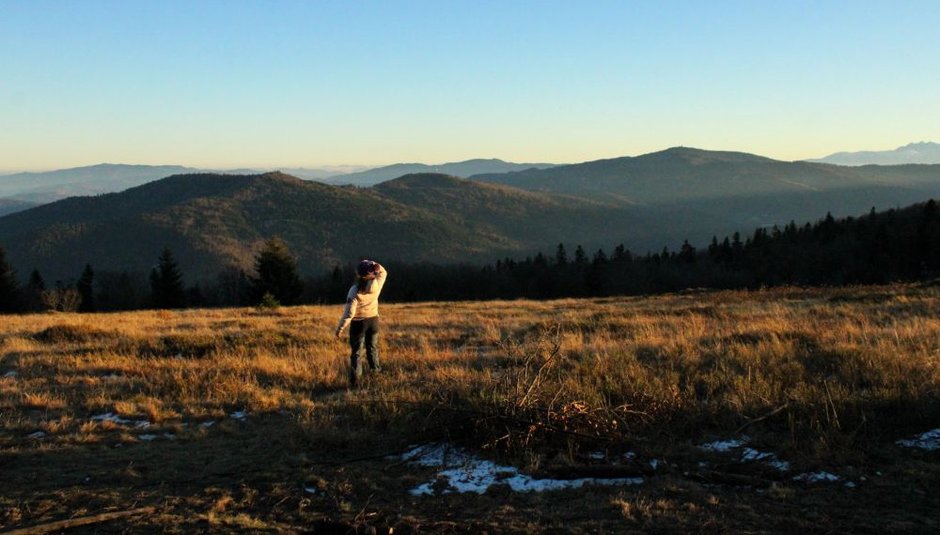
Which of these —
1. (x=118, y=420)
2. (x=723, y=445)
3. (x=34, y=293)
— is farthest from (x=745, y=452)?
(x=34, y=293)

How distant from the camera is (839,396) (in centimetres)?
579

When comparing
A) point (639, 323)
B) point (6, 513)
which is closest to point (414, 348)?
point (639, 323)

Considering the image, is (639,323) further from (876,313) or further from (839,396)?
(839,396)

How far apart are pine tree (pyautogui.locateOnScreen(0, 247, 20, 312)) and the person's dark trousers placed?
60831 mm

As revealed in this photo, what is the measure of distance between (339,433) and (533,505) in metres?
2.25

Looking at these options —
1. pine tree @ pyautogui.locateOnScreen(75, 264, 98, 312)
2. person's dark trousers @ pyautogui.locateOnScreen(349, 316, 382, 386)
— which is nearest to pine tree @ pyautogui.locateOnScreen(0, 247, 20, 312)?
pine tree @ pyautogui.locateOnScreen(75, 264, 98, 312)

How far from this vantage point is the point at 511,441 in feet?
17.6

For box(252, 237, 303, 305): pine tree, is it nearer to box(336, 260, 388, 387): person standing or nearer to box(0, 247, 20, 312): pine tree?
box(0, 247, 20, 312): pine tree

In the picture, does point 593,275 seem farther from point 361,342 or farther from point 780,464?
point 780,464

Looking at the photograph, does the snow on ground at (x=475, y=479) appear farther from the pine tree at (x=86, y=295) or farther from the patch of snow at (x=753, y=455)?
the pine tree at (x=86, y=295)

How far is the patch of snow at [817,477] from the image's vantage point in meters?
4.55

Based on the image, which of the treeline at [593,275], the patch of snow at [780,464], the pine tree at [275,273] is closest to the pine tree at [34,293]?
the treeline at [593,275]

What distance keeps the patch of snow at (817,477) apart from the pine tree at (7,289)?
6674cm

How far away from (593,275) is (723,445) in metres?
74.0
